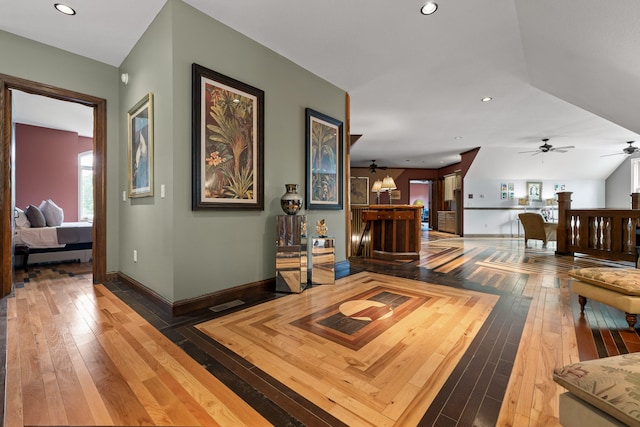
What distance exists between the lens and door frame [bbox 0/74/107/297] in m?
2.88

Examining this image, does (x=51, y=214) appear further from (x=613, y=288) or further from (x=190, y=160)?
(x=613, y=288)

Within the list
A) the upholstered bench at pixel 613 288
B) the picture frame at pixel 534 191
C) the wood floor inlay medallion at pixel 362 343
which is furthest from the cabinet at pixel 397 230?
the picture frame at pixel 534 191

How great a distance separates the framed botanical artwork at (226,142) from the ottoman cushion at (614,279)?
120 inches

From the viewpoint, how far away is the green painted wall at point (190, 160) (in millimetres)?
2457

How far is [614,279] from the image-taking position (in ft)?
7.29

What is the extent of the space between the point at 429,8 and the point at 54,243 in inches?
230

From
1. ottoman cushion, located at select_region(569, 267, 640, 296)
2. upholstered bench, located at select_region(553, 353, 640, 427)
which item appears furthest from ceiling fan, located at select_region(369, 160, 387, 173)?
upholstered bench, located at select_region(553, 353, 640, 427)

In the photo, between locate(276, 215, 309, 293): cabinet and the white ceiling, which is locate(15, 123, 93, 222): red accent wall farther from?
locate(276, 215, 309, 293): cabinet

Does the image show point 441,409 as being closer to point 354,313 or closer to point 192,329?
point 354,313

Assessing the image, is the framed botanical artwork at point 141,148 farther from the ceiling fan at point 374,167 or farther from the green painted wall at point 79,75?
the ceiling fan at point 374,167

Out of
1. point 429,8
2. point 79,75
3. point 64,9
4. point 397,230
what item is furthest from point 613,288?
point 79,75

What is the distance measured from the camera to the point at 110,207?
3.51 metres

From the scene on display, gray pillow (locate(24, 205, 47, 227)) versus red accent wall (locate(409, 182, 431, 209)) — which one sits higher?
red accent wall (locate(409, 182, 431, 209))

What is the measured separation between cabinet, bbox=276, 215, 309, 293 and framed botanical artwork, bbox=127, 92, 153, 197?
133 cm
